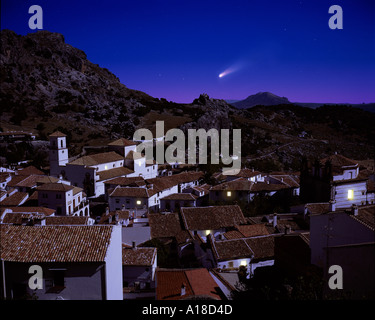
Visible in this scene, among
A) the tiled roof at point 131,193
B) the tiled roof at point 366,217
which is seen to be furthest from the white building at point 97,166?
the tiled roof at point 366,217

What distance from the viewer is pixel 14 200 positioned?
16141 millimetres

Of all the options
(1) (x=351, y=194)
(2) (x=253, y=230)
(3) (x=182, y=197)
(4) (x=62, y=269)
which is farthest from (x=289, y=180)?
(4) (x=62, y=269)

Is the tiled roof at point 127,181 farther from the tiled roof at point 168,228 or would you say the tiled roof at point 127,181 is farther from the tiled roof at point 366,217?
the tiled roof at point 366,217

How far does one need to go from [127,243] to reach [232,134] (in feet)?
96.6

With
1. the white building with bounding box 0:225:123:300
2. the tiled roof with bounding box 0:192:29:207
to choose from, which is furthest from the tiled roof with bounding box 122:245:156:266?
the tiled roof with bounding box 0:192:29:207

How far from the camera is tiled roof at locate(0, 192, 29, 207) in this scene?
618 inches

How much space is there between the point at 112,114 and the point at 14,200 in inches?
1065

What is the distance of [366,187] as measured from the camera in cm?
1245

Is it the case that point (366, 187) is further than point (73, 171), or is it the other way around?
→ point (73, 171)

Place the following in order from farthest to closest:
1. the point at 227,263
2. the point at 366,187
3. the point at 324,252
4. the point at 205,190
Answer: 1. the point at 205,190
2. the point at 366,187
3. the point at 227,263
4. the point at 324,252

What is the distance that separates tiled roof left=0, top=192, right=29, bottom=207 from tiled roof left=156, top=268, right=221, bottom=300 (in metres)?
10.9
